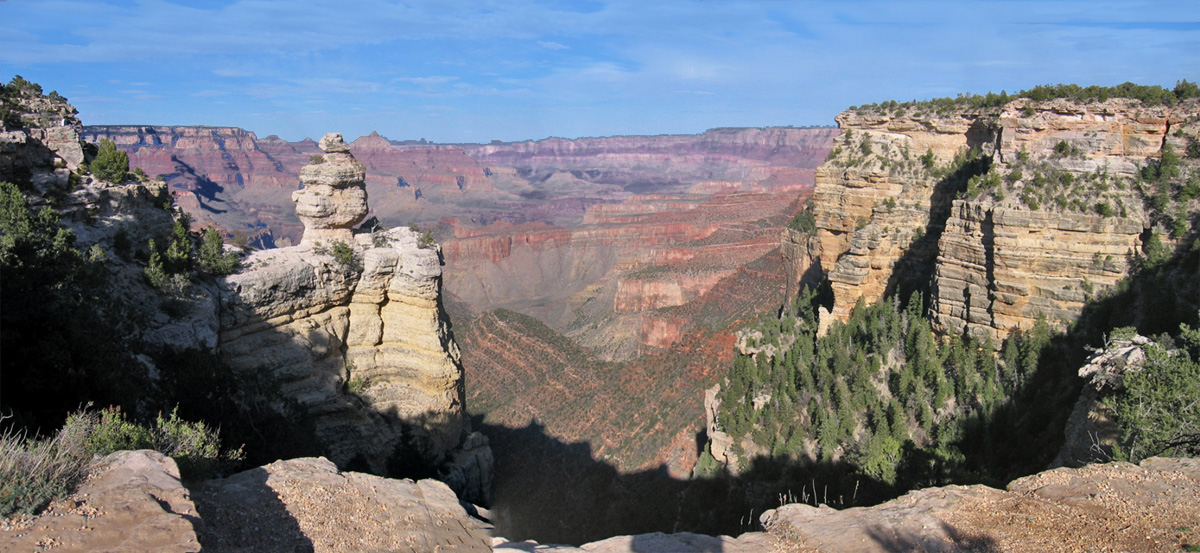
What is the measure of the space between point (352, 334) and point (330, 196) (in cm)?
431

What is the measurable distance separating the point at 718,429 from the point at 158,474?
57.2 ft

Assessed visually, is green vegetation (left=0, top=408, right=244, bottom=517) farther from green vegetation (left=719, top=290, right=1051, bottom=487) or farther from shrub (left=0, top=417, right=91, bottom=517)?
green vegetation (left=719, top=290, right=1051, bottom=487)

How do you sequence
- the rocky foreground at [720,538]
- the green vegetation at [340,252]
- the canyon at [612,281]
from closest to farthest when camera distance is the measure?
the rocky foreground at [720,538], the green vegetation at [340,252], the canyon at [612,281]

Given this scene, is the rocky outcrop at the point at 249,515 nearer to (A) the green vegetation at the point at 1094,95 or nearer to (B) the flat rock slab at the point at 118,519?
(B) the flat rock slab at the point at 118,519

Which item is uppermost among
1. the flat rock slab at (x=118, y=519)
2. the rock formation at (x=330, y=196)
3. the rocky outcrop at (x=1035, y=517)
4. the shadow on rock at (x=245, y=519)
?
the rock formation at (x=330, y=196)

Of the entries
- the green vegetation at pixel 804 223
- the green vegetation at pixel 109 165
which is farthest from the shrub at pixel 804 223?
the green vegetation at pixel 109 165

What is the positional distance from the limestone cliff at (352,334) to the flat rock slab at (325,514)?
8.06 m

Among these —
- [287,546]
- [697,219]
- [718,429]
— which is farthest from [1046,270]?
[697,219]

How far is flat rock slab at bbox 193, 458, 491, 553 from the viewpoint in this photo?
25.3ft

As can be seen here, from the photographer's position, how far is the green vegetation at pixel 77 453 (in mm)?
→ 6090

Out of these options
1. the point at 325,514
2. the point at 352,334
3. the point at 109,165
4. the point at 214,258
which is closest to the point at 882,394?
the point at 352,334

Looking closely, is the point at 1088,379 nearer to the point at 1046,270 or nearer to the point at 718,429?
the point at 1046,270

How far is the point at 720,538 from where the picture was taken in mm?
9523

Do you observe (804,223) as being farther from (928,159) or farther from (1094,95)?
(1094,95)
